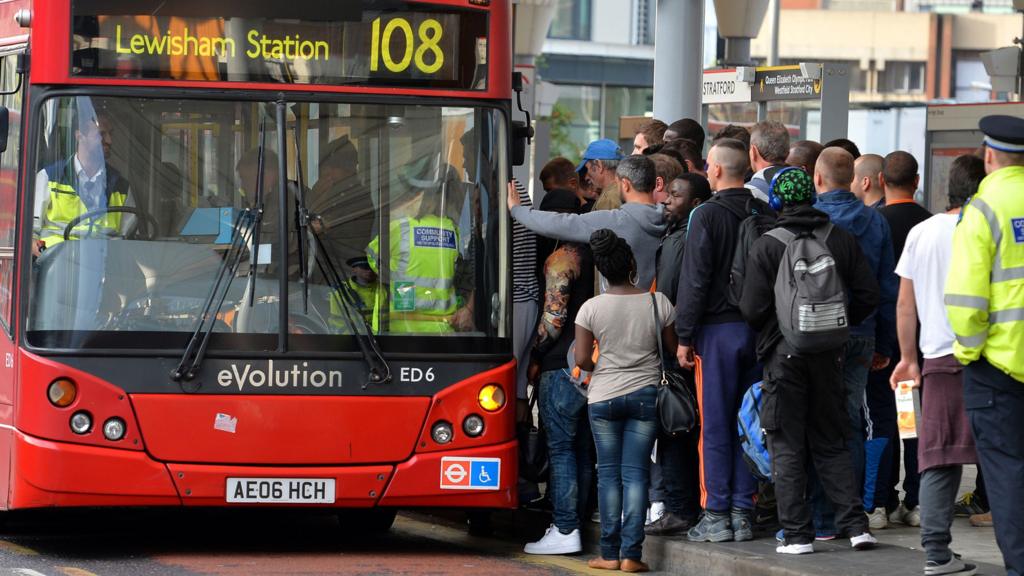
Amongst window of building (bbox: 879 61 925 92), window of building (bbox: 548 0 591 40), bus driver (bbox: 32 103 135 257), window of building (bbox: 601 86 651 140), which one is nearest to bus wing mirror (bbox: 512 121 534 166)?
bus driver (bbox: 32 103 135 257)

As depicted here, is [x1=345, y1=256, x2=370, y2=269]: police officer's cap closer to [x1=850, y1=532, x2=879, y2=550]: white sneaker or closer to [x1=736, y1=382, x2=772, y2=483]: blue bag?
[x1=736, y1=382, x2=772, y2=483]: blue bag

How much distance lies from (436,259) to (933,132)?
8.08m

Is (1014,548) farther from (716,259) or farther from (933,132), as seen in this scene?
(933,132)

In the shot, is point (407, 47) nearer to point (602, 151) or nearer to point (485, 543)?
point (602, 151)

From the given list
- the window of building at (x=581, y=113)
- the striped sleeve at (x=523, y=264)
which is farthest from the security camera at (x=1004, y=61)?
the window of building at (x=581, y=113)

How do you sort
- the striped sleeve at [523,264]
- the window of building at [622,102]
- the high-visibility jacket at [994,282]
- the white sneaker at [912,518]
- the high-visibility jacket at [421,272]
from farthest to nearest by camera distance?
the window of building at [622,102]
the white sneaker at [912,518]
the striped sleeve at [523,264]
the high-visibility jacket at [421,272]
the high-visibility jacket at [994,282]

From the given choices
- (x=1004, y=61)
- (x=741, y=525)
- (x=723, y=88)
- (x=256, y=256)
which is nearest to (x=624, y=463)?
(x=741, y=525)

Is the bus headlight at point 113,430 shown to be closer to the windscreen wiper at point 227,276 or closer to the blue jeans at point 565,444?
the windscreen wiper at point 227,276

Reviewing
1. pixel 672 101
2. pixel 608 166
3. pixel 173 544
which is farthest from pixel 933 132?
pixel 173 544

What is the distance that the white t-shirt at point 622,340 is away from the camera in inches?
338

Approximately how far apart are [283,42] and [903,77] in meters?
71.2

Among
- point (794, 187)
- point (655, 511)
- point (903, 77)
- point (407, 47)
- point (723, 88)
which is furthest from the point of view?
point (903, 77)

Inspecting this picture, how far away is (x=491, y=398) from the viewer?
8984 millimetres

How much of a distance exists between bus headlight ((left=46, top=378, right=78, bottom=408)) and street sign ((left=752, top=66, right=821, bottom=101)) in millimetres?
7821
